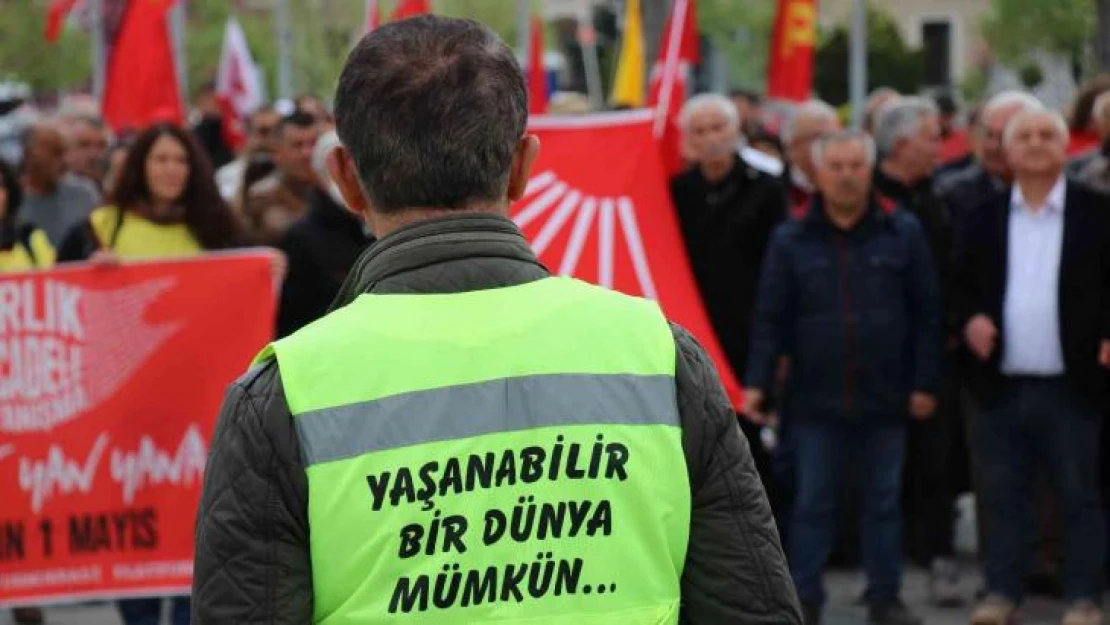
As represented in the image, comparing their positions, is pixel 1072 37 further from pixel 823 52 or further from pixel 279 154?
pixel 279 154

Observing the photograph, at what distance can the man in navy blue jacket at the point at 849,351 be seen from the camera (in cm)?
865

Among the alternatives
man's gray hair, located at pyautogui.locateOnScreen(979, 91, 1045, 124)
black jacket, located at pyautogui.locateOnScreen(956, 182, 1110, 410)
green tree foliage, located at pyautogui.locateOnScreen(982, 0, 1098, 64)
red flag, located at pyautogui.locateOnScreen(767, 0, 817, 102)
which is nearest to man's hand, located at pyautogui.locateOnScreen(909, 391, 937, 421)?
black jacket, located at pyautogui.locateOnScreen(956, 182, 1110, 410)

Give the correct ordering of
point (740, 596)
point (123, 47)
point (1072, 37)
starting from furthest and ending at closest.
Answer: point (1072, 37) → point (123, 47) → point (740, 596)

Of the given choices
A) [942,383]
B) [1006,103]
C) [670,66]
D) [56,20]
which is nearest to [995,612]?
[942,383]

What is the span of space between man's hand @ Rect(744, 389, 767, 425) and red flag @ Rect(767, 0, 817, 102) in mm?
8019

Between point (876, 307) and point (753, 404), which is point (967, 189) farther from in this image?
point (753, 404)

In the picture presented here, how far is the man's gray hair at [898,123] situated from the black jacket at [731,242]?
61 cm

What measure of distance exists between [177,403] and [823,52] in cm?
3433

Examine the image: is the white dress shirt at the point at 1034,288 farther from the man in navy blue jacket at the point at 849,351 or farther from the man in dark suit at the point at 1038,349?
the man in navy blue jacket at the point at 849,351

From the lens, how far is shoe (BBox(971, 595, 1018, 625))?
28.5 ft

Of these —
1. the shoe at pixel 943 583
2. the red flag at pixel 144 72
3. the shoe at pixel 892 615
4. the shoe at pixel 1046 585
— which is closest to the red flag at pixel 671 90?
the shoe at pixel 943 583

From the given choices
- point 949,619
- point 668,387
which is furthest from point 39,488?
point 668,387

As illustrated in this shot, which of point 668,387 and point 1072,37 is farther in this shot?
point 1072,37

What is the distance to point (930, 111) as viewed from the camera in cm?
1022
